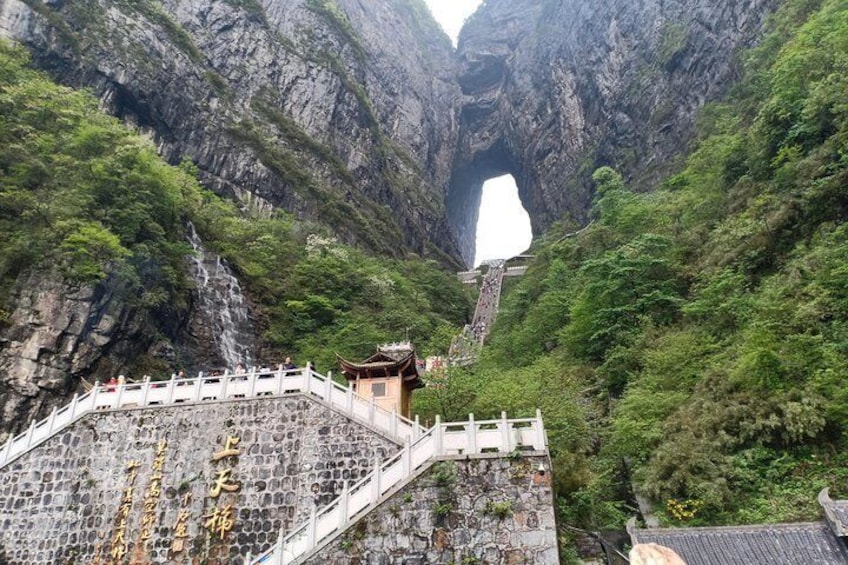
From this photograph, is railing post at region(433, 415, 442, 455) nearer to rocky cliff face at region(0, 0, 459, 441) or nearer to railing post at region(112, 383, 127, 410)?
railing post at region(112, 383, 127, 410)

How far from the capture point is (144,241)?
23203 mm

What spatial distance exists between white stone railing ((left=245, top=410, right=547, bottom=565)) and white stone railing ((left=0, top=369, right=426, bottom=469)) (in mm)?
2655

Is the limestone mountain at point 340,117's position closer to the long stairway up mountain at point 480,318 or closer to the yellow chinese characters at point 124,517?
the long stairway up mountain at point 480,318

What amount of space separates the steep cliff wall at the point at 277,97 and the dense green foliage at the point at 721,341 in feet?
71.3

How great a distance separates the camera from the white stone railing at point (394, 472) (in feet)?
33.3

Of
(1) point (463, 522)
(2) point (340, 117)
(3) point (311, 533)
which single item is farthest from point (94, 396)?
(2) point (340, 117)

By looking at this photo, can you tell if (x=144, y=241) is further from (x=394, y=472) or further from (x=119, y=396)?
(x=394, y=472)

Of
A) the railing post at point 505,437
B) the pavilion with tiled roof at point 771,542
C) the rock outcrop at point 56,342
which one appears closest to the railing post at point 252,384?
the railing post at point 505,437

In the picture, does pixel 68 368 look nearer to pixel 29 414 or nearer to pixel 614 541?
pixel 29 414

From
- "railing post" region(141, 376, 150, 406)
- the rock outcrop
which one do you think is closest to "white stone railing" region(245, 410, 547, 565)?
"railing post" region(141, 376, 150, 406)

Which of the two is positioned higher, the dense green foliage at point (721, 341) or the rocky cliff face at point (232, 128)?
the rocky cliff face at point (232, 128)

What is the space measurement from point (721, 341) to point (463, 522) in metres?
8.93

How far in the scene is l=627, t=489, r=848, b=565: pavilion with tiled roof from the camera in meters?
9.03

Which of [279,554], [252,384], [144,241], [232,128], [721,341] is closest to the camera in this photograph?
[279,554]
